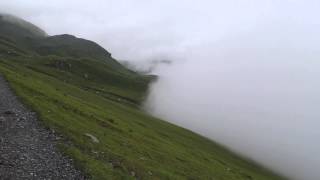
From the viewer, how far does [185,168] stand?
212 feet

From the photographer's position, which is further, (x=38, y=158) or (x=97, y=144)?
(x=97, y=144)

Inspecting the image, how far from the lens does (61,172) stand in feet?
112

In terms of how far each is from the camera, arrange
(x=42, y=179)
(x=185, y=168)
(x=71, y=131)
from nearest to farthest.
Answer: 1. (x=42, y=179)
2. (x=71, y=131)
3. (x=185, y=168)

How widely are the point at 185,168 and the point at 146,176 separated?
70.6ft

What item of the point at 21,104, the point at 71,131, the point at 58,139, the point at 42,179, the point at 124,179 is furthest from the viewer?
the point at 21,104

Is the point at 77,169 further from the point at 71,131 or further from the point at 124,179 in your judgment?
the point at 71,131

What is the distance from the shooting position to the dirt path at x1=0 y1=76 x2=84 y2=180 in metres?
32.8

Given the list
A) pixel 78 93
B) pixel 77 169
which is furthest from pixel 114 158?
pixel 78 93

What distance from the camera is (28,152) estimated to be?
3619cm

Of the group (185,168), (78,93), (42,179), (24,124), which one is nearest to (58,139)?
(24,124)

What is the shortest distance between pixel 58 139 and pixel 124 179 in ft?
23.9

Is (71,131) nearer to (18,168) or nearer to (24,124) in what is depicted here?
(24,124)

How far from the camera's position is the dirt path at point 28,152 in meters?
32.8

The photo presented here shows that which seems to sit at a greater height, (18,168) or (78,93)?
(78,93)
